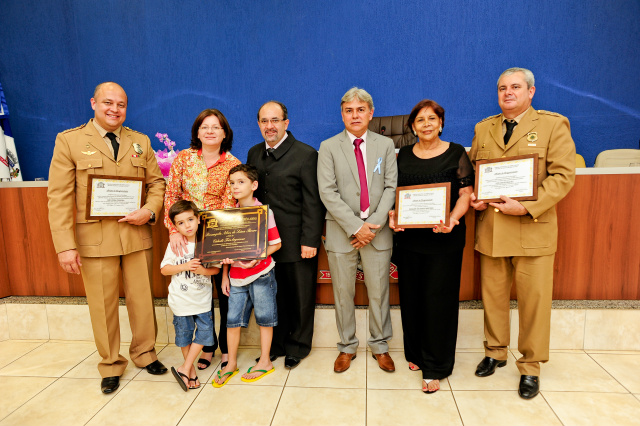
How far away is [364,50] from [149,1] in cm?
294

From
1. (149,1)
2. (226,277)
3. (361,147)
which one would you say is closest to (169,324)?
(226,277)

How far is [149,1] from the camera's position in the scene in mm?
4840

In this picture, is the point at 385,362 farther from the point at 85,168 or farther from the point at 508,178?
the point at 85,168

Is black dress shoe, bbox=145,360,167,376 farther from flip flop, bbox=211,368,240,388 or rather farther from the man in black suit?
the man in black suit

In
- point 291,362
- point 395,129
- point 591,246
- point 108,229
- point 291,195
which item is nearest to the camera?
point 108,229

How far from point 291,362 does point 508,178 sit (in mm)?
1655

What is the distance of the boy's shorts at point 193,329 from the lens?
211 centimetres

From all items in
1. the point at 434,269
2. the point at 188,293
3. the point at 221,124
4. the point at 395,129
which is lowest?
the point at 188,293

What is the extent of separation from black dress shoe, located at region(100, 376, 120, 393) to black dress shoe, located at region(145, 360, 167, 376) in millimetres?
188

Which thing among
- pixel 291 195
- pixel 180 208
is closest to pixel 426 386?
pixel 291 195

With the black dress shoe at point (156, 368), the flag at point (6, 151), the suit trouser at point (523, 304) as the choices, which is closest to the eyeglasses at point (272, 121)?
the suit trouser at point (523, 304)

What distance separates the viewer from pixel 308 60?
4645 millimetres

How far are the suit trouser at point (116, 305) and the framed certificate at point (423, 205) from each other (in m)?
1.58

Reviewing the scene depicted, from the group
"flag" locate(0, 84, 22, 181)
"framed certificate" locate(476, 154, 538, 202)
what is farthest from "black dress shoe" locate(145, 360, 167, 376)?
"flag" locate(0, 84, 22, 181)
